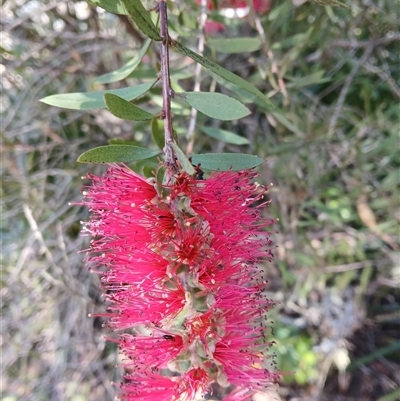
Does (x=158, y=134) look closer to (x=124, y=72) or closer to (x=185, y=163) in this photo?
(x=124, y=72)

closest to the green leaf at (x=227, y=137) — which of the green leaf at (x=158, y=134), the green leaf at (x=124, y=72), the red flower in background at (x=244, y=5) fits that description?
the green leaf at (x=158, y=134)

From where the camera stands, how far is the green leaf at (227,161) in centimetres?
65

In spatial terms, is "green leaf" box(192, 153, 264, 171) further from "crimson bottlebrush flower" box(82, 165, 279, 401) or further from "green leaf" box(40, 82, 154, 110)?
"green leaf" box(40, 82, 154, 110)

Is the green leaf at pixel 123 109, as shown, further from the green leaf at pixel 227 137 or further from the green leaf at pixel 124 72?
the green leaf at pixel 227 137

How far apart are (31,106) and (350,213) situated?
1.27 metres

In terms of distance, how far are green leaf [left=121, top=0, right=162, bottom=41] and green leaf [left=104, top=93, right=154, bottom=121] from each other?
3.9 inches

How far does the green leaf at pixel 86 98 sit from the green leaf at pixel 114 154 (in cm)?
10

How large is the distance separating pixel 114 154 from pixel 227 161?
0.17 m

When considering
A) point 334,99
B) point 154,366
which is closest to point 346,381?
point 334,99

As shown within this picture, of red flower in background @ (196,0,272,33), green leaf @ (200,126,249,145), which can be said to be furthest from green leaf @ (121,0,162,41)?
red flower in background @ (196,0,272,33)

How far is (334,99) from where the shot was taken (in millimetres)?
1815

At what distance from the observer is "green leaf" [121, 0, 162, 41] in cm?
55

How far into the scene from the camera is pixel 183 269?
72 centimetres

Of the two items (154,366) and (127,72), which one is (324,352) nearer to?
(154,366)
